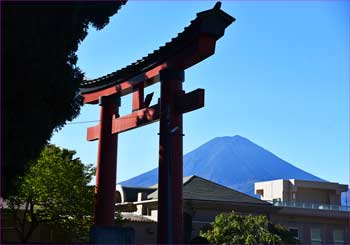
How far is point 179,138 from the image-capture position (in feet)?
42.8

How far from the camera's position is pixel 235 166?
12888cm

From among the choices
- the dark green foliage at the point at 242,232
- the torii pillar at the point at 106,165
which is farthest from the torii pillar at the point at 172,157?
the dark green foliage at the point at 242,232

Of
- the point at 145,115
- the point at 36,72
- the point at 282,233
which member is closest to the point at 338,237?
the point at 282,233

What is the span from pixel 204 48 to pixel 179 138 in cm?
217

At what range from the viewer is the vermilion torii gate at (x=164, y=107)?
12.3 meters

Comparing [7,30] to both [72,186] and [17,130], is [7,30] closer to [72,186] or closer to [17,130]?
[17,130]

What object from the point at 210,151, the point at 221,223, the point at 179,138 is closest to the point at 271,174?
the point at 210,151

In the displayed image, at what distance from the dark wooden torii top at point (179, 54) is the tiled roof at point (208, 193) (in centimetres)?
1167

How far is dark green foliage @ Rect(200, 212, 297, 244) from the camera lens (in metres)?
20.5

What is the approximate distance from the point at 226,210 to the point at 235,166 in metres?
103

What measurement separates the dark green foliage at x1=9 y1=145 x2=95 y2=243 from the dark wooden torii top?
4527 mm

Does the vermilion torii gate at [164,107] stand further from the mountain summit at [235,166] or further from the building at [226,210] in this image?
the mountain summit at [235,166]

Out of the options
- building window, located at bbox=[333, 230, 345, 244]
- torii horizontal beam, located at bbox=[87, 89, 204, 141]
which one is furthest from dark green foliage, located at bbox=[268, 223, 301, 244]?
building window, located at bbox=[333, 230, 345, 244]

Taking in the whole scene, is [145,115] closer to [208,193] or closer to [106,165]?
[106,165]
